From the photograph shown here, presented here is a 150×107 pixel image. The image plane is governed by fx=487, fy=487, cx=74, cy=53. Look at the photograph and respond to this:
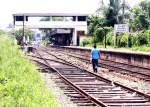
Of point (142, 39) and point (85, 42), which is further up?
point (142, 39)

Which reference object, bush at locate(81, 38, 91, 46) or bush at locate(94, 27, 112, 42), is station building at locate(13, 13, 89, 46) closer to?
bush at locate(81, 38, 91, 46)

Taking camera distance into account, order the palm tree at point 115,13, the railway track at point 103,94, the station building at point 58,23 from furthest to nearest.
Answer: the station building at point 58,23 → the palm tree at point 115,13 → the railway track at point 103,94

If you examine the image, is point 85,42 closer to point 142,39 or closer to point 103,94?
point 142,39

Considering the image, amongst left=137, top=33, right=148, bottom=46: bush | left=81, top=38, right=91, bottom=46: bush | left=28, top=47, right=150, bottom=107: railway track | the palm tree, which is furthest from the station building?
left=28, top=47, right=150, bottom=107: railway track

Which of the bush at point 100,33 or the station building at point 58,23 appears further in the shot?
the station building at point 58,23

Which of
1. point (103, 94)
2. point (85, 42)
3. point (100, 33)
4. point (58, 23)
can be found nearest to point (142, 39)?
point (100, 33)

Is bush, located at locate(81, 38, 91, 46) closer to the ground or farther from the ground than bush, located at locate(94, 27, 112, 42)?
closer to the ground

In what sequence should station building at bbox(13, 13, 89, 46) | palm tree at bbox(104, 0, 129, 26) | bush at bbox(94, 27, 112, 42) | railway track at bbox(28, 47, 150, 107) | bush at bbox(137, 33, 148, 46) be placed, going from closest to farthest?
1. railway track at bbox(28, 47, 150, 107)
2. bush at bbox(137, 33, 148, 46)
3. bush at bbox(94, 27, 112, 42)
4. palm tree at bbox(104, 0, 129, 26)
5. station building at bbox(13, 13, 89, 46)

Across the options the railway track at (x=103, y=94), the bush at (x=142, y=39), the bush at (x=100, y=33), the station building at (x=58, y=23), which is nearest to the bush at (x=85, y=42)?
the bush at (x=100, y=33)


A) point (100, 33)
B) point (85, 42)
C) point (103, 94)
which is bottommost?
point (85, 42)

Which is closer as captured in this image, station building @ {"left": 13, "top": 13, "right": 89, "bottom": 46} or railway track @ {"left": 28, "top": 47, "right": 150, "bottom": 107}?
railway track @ {"left": 28, "top": 47, "right": 150, "bottom": 107}

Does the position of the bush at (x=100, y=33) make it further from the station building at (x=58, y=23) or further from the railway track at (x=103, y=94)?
the railway track at (x=103, y=94)

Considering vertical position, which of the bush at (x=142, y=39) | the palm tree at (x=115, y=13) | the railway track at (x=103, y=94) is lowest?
the railway track at (x=103, y=94)

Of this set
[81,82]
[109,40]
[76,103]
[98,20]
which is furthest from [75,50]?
[76,103]
